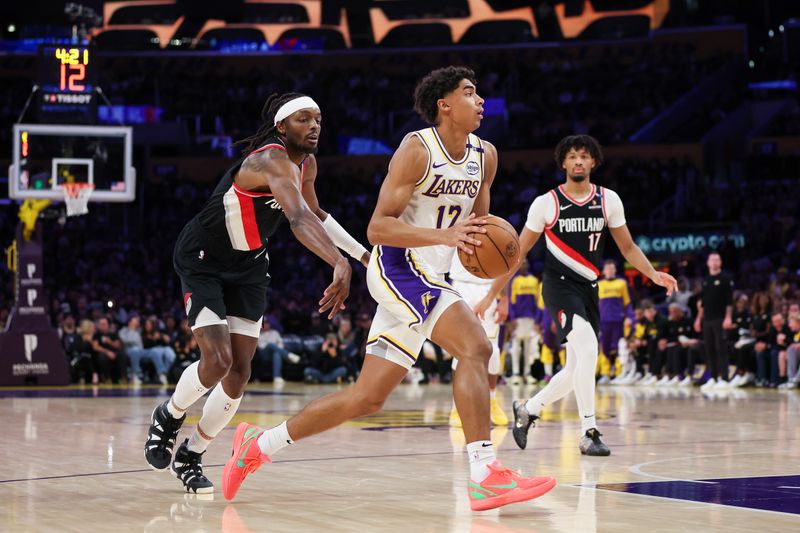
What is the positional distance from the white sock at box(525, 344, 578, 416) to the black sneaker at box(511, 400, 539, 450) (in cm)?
5

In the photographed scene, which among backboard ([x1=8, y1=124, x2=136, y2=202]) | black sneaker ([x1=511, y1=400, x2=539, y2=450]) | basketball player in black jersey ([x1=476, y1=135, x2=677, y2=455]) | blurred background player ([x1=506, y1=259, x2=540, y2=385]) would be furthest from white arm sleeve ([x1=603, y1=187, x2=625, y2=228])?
blurred background player ([x1=506, y1=259, x2=540, y2=385])

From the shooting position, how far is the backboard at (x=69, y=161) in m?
17.8

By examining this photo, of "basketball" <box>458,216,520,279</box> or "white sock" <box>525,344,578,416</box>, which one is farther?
"white sock" <box>525,344,578,416</box>

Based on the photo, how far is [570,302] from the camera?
841 cm

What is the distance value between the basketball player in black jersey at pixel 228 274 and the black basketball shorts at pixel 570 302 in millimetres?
2651

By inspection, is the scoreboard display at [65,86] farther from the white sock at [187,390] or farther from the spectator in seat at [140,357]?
the white sock at [187,390]

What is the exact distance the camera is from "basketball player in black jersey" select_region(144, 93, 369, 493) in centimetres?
602

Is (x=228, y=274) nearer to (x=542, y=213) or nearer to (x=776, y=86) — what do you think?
(x=542, y=213)

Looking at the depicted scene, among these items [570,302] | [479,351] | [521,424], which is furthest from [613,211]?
[479,351]

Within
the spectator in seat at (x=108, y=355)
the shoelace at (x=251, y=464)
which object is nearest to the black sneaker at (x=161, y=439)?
the shoelace at (x=251, y=464)

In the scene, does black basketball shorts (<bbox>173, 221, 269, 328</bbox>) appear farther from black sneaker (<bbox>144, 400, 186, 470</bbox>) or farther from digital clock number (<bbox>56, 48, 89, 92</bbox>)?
digital clock number (<bbox>56, 48, 89, 92</bbox>)

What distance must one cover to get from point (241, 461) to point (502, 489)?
4.56 feet

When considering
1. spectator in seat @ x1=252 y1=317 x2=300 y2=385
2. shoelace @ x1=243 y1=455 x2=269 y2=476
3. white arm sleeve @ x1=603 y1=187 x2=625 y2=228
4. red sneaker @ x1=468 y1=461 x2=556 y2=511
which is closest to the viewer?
red sneaker @ x1=468 y1=461 x2=556 y2=511

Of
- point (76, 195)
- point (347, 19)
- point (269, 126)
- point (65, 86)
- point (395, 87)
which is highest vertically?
point (347, 19)
